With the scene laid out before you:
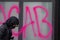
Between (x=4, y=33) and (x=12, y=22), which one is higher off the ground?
(x=12, y=22)

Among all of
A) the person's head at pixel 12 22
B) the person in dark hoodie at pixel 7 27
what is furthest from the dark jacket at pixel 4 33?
the person's head at pixel 12 22

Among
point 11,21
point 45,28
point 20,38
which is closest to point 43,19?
point 45,28


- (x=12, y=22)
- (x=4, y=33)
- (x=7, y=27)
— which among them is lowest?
(x=4, y=33)

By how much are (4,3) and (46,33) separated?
1.71 m

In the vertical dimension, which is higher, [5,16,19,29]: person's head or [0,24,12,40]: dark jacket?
[5,16,19,29]: person's head

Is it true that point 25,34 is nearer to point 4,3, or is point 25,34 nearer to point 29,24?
point 29,24

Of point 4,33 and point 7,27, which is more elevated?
point 7,27

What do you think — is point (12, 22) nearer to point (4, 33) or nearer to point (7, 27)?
point (7, 27)

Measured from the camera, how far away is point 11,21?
645cm

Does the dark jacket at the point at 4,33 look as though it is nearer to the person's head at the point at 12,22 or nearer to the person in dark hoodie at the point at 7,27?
the person in dark hoodie at the point at 7,27

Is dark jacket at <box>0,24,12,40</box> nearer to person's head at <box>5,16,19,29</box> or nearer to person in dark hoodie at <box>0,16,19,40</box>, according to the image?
person in dark hoodie at <box>0,16,19,40</box>

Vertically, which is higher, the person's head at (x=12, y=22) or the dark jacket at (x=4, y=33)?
the person's head at (x=12, y=22)

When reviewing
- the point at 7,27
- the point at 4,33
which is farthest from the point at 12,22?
the point at 4,33

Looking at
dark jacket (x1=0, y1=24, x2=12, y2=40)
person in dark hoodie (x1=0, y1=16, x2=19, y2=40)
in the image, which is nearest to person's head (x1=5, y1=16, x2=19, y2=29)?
person in dark hoodie (x1=0, y1=16, x2=19, y2=40)
